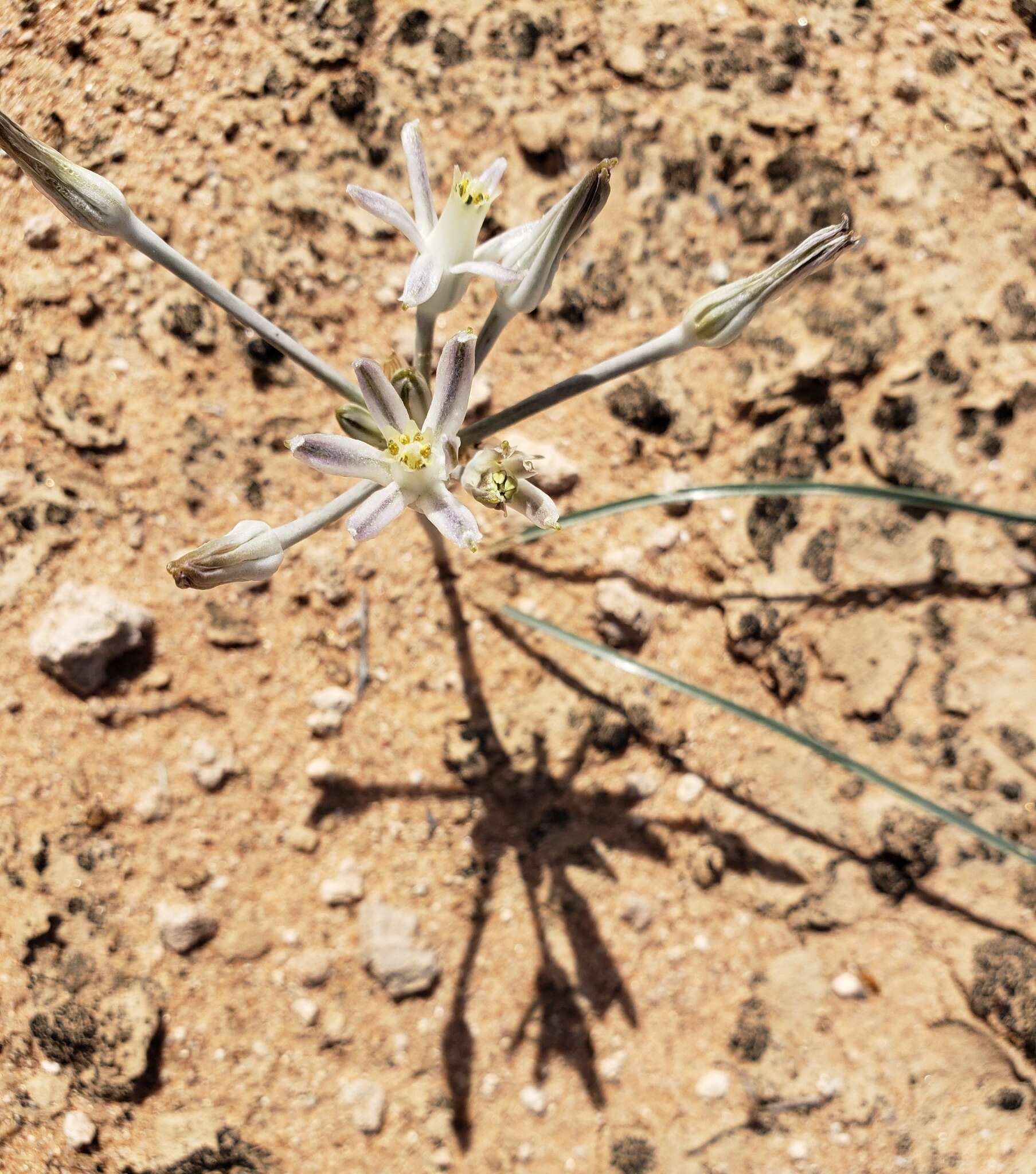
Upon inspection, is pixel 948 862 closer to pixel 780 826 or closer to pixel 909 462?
pixel 780 826

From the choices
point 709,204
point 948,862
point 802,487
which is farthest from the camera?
point 709,204

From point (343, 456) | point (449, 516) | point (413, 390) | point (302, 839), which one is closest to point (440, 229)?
point (413, 390)

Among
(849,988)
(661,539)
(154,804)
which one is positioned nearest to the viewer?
(154,804)

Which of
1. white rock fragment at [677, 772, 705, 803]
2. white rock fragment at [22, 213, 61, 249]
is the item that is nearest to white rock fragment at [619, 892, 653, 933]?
white rock fragment at [677, 772, 705, 803]

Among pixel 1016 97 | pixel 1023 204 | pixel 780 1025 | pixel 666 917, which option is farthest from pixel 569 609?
pixel 1016 97

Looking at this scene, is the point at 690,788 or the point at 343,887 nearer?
the point at 343,887

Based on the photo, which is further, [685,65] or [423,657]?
[685,65]

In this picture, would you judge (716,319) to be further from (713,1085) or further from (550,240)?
(713,1085)
